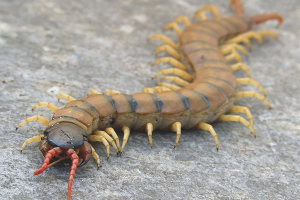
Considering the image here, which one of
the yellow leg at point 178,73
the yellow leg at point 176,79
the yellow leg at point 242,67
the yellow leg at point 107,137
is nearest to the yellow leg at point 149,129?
the yellow leg at point 107,137

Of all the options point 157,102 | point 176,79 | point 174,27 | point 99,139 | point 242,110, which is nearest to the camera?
point 99,139

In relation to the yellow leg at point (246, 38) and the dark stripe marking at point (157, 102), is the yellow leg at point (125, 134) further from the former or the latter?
the yellow leg at point (246, 38)

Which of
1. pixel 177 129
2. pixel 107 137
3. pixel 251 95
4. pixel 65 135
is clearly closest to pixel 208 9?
pixel 251 95

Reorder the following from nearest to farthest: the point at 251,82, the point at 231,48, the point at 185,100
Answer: the point at 185,100, the point at 251,82, the point at 231,48

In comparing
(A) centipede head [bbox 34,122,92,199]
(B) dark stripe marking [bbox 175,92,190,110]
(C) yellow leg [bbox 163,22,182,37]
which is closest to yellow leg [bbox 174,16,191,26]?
(C) yellow leg [bbox 163,22,182,37]

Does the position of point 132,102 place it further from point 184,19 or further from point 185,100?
point 184,19

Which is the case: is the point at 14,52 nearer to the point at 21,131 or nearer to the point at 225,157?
the point at 21,131

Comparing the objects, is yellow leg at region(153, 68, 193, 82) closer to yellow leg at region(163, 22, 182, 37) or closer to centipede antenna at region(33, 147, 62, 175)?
yellow leg at region(163, 22, 182, 37)
